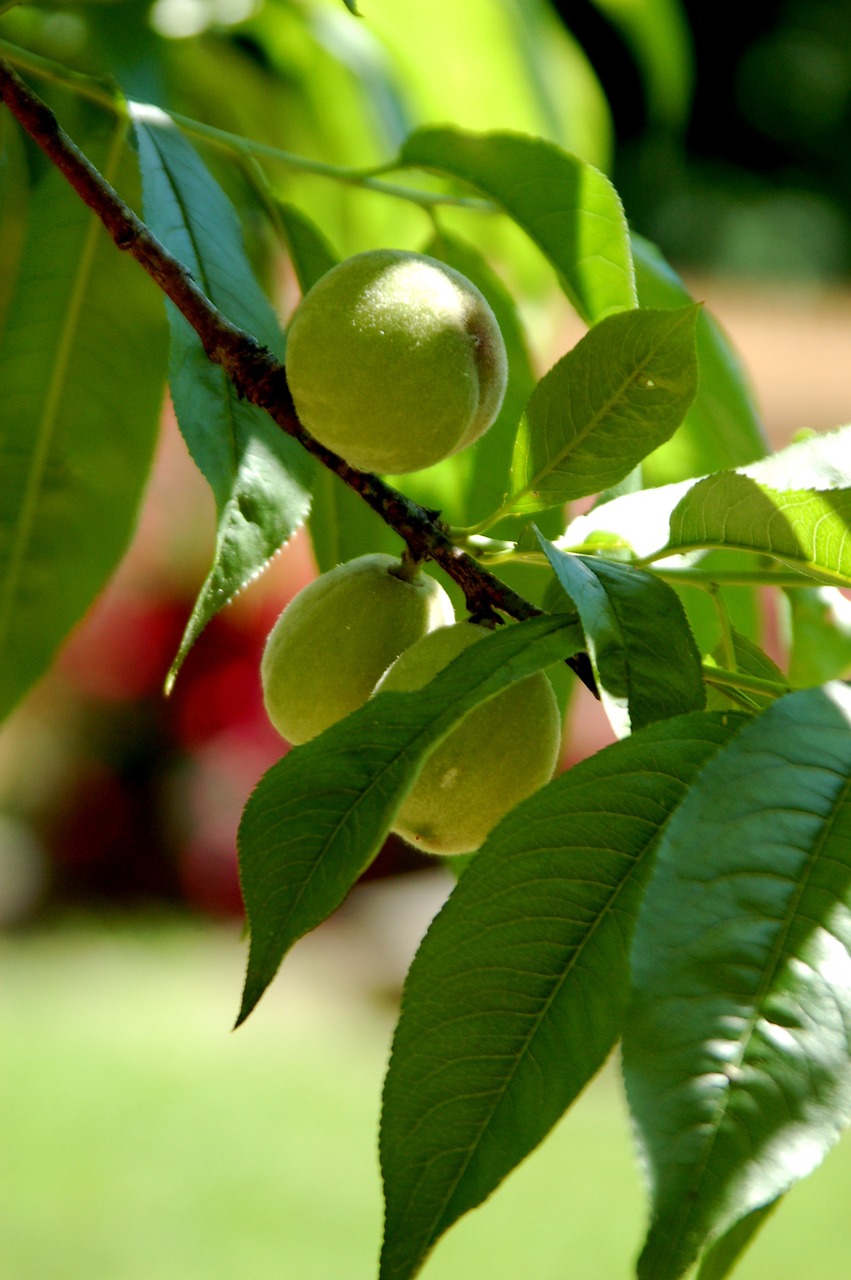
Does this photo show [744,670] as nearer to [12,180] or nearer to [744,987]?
[744,987]

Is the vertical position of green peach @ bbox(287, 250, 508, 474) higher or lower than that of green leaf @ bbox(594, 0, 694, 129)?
higher

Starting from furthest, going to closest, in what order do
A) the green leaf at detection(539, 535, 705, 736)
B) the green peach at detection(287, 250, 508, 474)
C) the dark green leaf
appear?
the dark green leaf < the green peach at detection(287, 250, 508, 474) < the green leaf at detection(539, 535, 705, 736)

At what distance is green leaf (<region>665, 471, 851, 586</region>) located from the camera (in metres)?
0.49

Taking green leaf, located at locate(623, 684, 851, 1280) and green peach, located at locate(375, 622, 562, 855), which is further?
green peach, located at locate(375, 622, 562, 855)

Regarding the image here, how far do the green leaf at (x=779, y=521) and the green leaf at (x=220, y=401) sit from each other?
0.16m

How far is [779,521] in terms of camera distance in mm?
497

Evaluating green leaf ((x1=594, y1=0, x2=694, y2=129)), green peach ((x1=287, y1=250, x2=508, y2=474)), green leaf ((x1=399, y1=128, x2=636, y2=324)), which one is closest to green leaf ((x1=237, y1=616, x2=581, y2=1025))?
green peach ((x1=287, y1=250, x2=508, y2=474))

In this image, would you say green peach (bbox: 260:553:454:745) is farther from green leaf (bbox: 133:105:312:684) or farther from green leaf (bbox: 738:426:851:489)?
green leaf (bbox: 738:426:851:489)

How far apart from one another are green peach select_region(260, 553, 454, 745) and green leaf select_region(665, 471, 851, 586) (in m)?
0.14

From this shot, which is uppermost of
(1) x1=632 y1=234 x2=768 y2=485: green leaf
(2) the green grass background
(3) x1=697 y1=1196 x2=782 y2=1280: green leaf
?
(1) x1=632 y1=234 x2=768 y2=485: green leaf

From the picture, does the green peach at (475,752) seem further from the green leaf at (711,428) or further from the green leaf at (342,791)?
the green leaf at (711,428)

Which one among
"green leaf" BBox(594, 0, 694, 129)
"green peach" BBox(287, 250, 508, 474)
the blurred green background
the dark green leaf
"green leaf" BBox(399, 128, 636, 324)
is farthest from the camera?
"green leaf" BBox(594, 0, 694, 129)

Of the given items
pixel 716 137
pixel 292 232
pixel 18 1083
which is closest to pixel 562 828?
pixel 292 232

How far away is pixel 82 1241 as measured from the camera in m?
2.75
